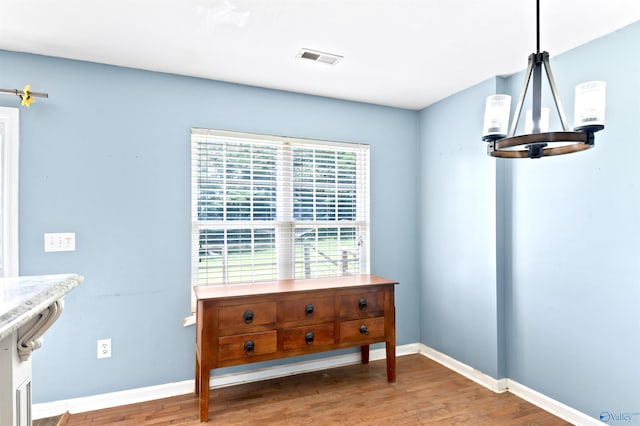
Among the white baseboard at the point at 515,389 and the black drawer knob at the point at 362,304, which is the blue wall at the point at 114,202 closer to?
the black drawer knob at the point at 362,304

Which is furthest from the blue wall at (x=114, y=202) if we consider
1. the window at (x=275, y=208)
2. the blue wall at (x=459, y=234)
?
the blue wall at (x=459, y=234)

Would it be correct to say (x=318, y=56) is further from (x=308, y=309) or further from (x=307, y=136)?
(x=308, y=309)

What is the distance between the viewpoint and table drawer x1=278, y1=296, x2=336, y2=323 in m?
2.65

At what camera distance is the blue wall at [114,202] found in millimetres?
2447

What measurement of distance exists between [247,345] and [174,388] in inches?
29.4

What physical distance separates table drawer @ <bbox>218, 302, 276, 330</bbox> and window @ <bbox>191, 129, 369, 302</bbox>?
1.61ft

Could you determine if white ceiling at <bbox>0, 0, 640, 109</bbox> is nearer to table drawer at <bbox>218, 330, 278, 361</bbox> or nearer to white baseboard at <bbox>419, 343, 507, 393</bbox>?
table drawer at <bbox>218, 330, 278, 361</bbox>

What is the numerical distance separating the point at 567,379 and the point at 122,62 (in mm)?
3709

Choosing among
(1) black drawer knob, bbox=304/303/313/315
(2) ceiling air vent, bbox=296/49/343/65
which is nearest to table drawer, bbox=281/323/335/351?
(1) black drawer knob, bbox=304/303/313/315

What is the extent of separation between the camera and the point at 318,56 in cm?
251

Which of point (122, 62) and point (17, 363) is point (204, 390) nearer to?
point (17, 363)

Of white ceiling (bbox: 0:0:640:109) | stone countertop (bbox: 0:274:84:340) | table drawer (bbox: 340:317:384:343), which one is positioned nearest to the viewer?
stone countertop (bbox: 0:274:84:340)

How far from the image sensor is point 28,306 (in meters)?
0.96

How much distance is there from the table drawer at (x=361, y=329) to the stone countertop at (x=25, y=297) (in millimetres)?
1934
